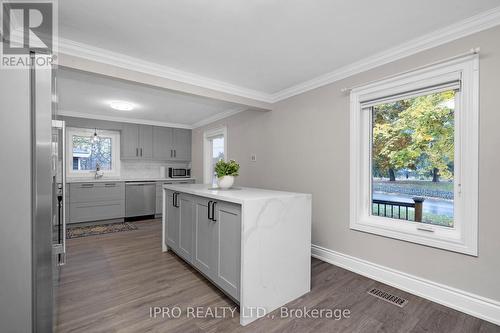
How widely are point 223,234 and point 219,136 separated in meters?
3.64

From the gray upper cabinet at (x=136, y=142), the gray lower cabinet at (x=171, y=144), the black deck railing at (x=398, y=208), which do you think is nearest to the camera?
the black deck railing at (x=398, y=208)

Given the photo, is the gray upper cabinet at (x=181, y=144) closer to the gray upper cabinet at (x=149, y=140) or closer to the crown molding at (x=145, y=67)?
the gray upper cabinet at (x=149, y=140)

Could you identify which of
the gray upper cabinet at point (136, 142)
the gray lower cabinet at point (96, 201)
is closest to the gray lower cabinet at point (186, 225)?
the gray lower cabinet at point (96, 201)

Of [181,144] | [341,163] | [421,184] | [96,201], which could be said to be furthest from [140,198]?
[421,184]

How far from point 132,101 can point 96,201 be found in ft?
7.47

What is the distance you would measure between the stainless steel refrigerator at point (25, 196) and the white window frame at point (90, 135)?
4.78 m

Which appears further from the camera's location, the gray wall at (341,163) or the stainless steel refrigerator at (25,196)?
the gray wall at (341,163)

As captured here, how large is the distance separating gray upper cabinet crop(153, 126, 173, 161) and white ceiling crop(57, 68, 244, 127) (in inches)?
7.8

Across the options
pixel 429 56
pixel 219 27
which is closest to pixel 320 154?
pixel 429 56

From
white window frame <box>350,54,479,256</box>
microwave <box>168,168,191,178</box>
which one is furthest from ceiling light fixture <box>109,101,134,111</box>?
white window frame <box>350,54,479,256</box>

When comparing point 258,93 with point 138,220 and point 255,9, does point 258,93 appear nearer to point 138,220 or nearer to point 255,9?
point 255,9

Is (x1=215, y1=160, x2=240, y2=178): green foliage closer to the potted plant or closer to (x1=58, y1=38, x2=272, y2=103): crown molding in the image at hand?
the potted plant

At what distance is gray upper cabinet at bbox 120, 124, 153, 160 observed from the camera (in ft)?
17.9

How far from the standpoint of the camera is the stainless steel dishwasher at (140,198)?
206 inches
